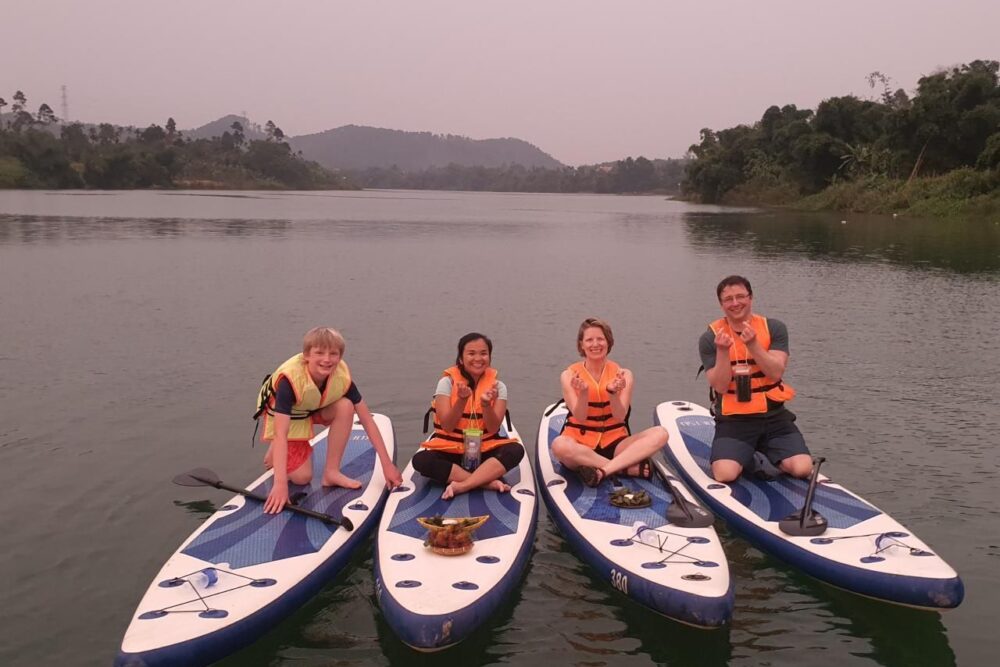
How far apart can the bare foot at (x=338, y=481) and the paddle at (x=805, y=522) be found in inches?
144

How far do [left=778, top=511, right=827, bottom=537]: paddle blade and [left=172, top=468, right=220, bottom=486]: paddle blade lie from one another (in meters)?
4.86

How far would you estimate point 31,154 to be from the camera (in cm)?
11031

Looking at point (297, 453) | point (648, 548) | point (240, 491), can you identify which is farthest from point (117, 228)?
point (648, 548)

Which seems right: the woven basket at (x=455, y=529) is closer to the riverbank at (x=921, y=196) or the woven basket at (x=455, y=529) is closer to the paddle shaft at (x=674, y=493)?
the paddle shaft at (x=674, y=493)

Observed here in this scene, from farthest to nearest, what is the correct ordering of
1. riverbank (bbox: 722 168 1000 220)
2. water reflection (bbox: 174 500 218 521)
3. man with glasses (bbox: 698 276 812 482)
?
riverbank (bbox: 722 168 1000 220) → water reflection (bbox: 174 500 218 521) → man with glasses (bbox: 698 276 812 482)

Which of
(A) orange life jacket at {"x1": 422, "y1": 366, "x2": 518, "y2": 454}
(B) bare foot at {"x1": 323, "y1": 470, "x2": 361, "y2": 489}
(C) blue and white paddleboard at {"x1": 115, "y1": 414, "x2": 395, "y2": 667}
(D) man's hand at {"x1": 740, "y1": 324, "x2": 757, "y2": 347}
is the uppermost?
(D) man's hand at {"x1": 740, "y1": 324, "x2": 757, "y2": 347}

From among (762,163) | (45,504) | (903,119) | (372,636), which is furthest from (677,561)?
(762,163)

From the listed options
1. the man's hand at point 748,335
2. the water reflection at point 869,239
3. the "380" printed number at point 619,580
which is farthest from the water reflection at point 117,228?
the "380" printed number at point 619,580

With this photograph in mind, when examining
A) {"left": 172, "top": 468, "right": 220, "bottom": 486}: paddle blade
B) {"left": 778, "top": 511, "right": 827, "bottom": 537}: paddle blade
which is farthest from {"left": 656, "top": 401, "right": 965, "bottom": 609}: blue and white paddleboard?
{"left": 172, "top": 468, "right": 220, "bottom": 486}: paddle blade

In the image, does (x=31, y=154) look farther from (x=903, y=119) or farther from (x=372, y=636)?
(x=372, y=636)

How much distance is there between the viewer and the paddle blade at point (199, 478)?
7.71 meters

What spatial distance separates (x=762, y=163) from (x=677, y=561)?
90124mm

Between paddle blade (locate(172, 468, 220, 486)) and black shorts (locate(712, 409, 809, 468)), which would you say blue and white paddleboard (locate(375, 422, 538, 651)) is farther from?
black shorts (locate(712, 409, 809, 468))

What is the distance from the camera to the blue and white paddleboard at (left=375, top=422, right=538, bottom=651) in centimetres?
546
